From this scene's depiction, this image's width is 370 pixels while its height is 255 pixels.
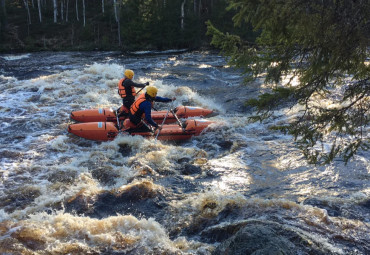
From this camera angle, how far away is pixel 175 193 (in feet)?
20.5

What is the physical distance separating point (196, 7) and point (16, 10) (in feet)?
60.5

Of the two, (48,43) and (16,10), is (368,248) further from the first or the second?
(16,10)

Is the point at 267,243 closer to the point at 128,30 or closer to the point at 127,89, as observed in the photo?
the point at 127,89

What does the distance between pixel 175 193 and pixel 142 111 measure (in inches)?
Result: 119

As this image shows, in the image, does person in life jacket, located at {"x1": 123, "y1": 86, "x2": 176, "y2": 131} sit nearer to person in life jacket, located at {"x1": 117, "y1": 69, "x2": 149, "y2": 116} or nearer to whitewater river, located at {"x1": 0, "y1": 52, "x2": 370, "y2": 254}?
whitewater river, located at {"x1": 0, "y1": 52, "x2": 370, "y2": 254}

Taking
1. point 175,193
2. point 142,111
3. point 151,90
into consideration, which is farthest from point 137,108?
point 175,193

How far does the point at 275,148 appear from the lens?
8.18 metres

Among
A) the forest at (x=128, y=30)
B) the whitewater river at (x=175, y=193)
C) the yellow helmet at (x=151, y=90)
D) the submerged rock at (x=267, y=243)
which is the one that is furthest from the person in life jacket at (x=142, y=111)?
the forest at (x=128, y=30)

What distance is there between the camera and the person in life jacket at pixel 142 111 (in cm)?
845

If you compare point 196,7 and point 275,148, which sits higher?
point 196,7

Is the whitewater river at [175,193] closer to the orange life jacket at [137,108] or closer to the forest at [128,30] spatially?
the orange life jacket at [137,108]

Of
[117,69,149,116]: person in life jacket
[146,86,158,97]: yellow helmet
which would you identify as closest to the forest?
[117,69,149,116]: person in life jacket

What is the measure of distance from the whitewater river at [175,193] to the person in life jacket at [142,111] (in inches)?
16.0

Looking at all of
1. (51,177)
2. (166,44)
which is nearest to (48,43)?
(166,44)
